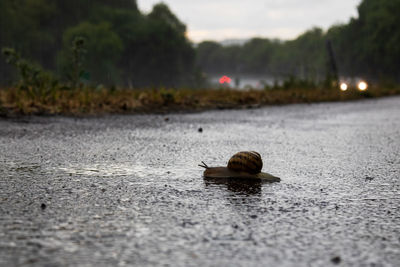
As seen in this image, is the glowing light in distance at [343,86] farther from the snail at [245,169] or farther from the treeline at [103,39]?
the treeline at [103,39]

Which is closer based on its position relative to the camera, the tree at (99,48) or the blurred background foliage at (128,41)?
the blurred background foliage at (128,41)

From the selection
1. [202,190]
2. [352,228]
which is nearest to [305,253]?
[352,228]

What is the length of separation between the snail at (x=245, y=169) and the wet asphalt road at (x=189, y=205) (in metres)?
0.16

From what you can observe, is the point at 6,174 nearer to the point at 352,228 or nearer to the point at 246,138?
the point at 352,228

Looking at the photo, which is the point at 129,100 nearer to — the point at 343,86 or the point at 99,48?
the point at 343,86

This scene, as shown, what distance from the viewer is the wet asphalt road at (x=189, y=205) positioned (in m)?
2.23

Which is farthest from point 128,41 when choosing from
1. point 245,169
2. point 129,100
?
point 245,169

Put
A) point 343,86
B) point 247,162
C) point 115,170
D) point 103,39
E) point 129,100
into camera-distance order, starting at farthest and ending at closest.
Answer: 1. point 103,39
2. point 343,86
3. point 129,100
4. point 115,170
5. point 247,162

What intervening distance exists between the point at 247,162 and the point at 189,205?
96 centimetres

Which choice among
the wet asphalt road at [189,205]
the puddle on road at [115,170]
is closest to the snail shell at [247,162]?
the wet asphalt road at [189,205]

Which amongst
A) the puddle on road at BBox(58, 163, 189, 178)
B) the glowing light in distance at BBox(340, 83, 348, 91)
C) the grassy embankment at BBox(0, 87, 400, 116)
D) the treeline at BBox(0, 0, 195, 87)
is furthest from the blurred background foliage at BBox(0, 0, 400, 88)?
the puddle on road at BBox(58, 163, 189, 178)

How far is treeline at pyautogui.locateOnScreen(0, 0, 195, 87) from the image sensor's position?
70500 millimetres

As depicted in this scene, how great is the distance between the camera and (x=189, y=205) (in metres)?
3.15

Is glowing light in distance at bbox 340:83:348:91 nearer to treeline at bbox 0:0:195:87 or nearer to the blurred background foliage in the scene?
the blurred background foliage
